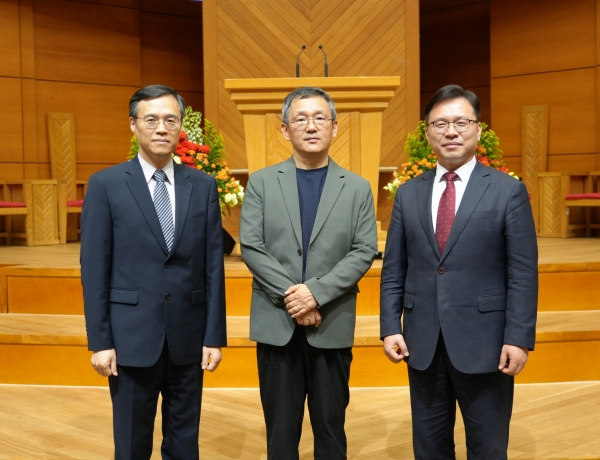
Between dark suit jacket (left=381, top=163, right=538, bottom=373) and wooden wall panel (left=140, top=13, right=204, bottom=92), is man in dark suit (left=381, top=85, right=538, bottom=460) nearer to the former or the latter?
dark suit jacket (left=381, top=163, right=538, bottom=373)

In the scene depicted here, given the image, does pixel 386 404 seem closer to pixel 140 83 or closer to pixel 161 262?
pixel 161 262

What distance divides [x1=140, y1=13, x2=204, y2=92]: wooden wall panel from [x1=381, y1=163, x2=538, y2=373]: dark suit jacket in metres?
7.84

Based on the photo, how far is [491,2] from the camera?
355 inches

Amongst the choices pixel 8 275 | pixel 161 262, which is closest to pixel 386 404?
pixel 161 262

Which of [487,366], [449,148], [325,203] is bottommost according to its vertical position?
[487,366]

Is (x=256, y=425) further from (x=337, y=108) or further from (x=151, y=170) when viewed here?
(x=337, y=108)

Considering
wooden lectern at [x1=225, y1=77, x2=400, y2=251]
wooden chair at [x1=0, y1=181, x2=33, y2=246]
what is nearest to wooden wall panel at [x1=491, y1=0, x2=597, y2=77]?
wooden lectern at [x1=225, y1=77, x2=400, y2=251]

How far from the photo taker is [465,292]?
2.27 meters

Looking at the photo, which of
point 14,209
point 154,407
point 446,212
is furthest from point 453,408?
point 14,209

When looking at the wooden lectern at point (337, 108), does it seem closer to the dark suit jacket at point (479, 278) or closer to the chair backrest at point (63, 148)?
the dark suit jacket at point (479, 278)

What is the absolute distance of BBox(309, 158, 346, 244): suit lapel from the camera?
2.46 m

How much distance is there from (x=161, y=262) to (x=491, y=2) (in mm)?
7796

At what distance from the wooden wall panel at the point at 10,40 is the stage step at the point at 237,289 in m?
4.26

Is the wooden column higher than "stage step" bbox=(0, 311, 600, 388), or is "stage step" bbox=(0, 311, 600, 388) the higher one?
the wooden column
